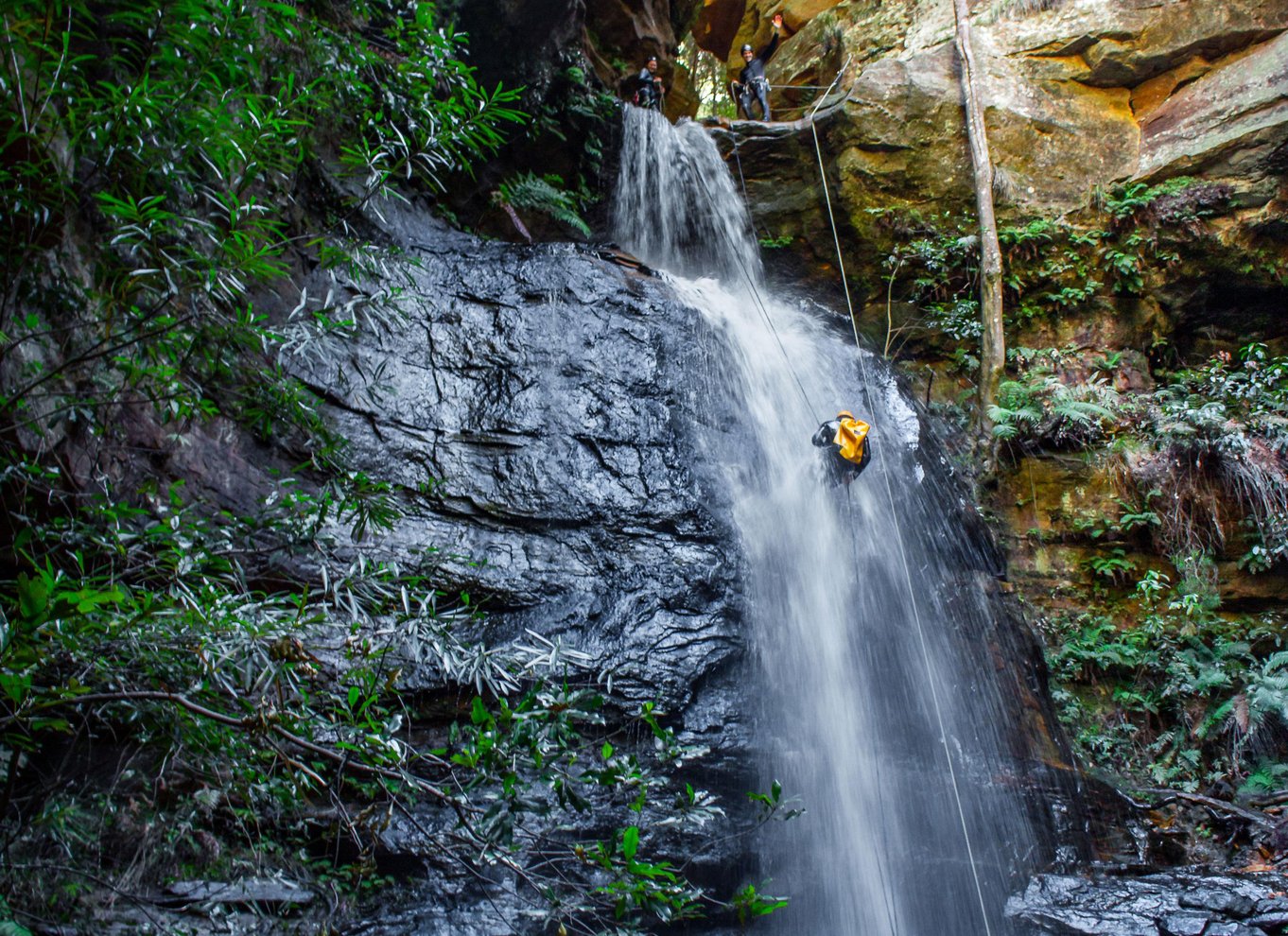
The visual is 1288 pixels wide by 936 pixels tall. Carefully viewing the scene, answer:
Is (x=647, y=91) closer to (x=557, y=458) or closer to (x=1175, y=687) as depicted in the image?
(x=557, y=458)

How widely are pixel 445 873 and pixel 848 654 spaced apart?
11.4ft

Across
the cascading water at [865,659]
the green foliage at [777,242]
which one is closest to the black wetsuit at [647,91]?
the green foliage at [777,242]

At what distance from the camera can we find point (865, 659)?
20.2 feet

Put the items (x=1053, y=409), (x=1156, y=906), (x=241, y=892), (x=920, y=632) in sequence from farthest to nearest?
(x=1053, y=409) < (x=920, y=632) < (x=1156, y=906) < (x=241, y=892)

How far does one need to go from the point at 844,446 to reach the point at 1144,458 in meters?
3.44

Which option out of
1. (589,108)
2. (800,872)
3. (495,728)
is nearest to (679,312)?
(589,108)

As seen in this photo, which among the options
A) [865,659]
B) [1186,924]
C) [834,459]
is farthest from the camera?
[834,459]

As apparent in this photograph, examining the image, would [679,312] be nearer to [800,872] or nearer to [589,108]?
[589,108]

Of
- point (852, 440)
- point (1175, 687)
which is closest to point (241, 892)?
point (852, 440)

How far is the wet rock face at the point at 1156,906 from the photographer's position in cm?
453

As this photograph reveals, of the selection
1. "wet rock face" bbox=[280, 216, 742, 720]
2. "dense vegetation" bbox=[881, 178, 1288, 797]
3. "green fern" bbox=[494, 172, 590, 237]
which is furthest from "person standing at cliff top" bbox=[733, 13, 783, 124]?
"wet rock face" bbox=[280, 216, 742, 720]

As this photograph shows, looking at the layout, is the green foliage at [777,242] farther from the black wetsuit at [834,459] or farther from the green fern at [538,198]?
the black wetsuit at [834,459]

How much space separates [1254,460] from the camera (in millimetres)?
7336

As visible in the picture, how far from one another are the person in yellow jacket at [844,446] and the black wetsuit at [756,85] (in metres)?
7.34
